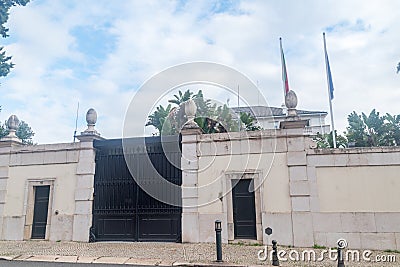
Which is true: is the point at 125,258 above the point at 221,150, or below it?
below

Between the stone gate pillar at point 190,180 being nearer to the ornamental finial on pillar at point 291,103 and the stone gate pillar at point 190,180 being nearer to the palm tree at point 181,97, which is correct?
the ornamental finial on pillar at point 291,103

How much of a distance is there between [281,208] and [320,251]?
1.50 metres

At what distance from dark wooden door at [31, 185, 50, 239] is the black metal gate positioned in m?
1.75

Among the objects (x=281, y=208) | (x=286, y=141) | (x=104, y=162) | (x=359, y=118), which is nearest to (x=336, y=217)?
(x=281, y=208)

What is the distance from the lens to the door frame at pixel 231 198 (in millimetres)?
9148

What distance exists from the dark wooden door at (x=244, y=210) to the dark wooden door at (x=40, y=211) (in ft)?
20.5

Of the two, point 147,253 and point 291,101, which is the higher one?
point 291,101

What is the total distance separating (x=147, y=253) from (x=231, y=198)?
114 inches

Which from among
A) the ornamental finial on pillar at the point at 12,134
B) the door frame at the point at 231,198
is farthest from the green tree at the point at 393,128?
the ornamental finial on pillar at the point at 12,134

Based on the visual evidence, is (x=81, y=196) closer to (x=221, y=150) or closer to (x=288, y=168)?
(x=221, y=150)

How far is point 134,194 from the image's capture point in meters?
10.1

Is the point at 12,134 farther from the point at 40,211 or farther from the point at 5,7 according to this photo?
the point at 5,7

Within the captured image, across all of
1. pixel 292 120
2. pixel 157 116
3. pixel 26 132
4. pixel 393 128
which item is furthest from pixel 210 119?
pixel 26 132

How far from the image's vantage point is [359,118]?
2014cm
